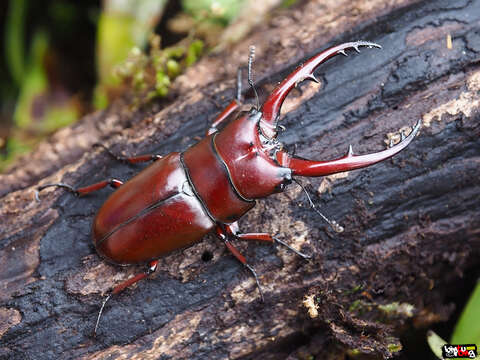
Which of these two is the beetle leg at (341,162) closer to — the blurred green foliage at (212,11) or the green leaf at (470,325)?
the green leaf at (470,325)

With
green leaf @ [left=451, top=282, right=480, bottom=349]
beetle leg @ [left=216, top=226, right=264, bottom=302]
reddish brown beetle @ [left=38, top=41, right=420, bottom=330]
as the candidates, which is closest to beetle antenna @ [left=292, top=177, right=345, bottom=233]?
reddish brown beetle @ [left=38, top=41, right=420, bottom=330]

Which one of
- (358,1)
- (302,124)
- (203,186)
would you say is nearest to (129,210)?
(203,186)

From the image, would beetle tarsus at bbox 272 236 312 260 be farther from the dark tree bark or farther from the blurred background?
the blurred background

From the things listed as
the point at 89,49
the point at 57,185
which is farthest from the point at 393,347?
the point at 89,49

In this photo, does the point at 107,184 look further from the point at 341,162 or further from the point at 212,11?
the point at 212,11

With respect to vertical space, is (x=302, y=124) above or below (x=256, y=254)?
above

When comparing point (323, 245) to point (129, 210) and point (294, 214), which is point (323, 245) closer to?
point (294, 214)
